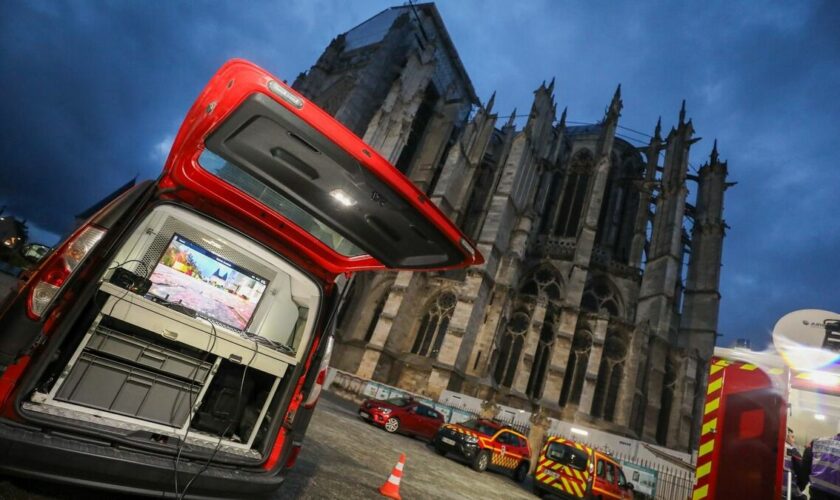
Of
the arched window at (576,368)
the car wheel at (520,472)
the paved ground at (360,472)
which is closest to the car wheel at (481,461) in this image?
the paved ground at (360,472)

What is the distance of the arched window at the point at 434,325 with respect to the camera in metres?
16.5

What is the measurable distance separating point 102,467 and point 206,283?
2.06 meters

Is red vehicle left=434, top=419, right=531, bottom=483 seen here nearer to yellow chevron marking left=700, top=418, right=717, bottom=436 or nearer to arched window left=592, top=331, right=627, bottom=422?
yellow chevron marking left=700, top=418, right=717, bottom=436

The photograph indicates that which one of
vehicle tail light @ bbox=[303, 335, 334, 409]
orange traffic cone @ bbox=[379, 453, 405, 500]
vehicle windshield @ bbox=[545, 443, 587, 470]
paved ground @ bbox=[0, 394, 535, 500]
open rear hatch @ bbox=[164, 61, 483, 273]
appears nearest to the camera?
open rear hatch @ bbox=[164, 61, 483, 273]

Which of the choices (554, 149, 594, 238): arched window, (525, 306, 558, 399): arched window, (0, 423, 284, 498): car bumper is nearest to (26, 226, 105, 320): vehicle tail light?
(0, 423, 284, 498): car bumper

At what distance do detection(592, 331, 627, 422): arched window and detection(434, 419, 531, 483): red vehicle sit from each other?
8.80 meters

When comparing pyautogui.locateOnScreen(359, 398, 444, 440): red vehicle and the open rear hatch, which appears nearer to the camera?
the open rear hatch

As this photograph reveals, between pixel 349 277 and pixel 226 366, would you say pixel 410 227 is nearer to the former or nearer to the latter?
pixel 349 277

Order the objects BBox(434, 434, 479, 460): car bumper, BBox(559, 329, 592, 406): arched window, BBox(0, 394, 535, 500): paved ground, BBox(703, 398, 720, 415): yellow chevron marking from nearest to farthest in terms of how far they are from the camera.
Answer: BBox(0, 394, 535, 500): paved ground
BBox(703, 398, 720, 415): yellow chevron marking
BBox(434, 434, 479, 460): car bumper
BBox(559, 329, 592, 406): arched window

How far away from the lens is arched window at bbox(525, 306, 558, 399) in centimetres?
1757

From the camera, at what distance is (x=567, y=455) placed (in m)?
8.18

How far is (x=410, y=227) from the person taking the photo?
275cm

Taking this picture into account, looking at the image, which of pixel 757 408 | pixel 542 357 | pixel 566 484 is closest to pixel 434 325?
pixel 542 357

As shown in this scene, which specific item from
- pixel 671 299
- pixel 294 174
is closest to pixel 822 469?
pixel 294 174
